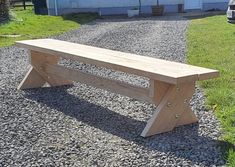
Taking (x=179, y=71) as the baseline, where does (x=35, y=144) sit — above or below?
below

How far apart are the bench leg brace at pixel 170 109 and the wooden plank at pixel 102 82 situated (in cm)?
22

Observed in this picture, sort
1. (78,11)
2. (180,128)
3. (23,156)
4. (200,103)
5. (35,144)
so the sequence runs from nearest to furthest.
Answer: (23,156), (35,144), (180,128), (200,103), (78,11)

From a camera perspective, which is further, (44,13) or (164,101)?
(44,13)

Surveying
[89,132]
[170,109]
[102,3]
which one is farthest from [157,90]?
[102,3]

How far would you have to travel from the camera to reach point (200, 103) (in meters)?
5.28

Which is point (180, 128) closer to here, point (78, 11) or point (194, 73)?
point (194, 73)

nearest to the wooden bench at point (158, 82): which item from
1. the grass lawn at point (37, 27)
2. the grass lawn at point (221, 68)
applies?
the grass lawn at point (221, 68)

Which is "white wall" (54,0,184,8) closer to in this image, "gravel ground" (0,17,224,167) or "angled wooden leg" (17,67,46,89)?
"gravel ground" (0,17,224,167)

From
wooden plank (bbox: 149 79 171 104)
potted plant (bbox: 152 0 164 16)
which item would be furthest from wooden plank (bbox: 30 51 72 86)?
potted plant (bbox: 152 0 164 16)

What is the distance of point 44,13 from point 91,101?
18.5 m

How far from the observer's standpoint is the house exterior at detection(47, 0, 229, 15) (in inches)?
877

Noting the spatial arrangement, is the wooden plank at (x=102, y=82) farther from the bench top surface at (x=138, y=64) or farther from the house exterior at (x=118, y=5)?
the house exterior at (x=118, y=5)

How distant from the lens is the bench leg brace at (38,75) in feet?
20.9

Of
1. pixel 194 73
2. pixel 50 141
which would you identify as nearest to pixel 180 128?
pixel 194 73
